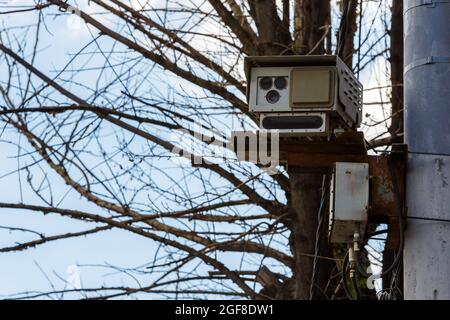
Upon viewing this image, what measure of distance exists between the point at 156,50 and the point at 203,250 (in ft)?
5.55

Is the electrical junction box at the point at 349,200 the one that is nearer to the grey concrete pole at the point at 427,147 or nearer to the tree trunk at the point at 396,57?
the grey concrete pole at the point at 427,147

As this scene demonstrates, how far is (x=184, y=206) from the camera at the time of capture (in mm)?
9594

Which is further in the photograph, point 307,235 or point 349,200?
point 307,235

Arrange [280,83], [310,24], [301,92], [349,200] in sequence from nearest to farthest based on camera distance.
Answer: [349,200] → [301,92] → [280,83] → [310,24]

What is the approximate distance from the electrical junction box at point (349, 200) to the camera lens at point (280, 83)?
508mm

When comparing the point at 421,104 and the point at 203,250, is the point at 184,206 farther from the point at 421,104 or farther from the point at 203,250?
the point at 421,104

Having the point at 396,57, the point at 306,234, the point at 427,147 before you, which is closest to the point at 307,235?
the point at 306,234

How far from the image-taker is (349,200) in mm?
5559

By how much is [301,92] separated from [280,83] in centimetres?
15

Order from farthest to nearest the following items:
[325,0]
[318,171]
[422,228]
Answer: [325,0] < [318,171] < [422,228]

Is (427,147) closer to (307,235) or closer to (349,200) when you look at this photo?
(349,200)

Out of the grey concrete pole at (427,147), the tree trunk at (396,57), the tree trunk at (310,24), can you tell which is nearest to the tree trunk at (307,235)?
the tree trunk at (310,24)
